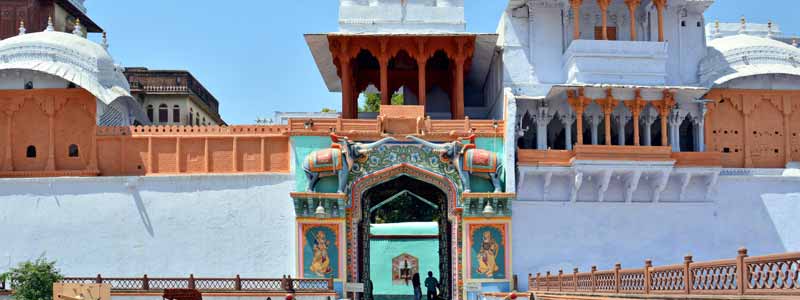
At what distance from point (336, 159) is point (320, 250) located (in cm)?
203

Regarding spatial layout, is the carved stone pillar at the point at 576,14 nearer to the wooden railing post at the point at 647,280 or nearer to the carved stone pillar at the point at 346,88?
the carved stone pillar at the point at 346,88

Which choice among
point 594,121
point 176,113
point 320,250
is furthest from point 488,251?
point 176,113

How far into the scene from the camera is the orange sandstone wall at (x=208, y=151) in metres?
23.9

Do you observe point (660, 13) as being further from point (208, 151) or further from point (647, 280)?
point (647, 280)

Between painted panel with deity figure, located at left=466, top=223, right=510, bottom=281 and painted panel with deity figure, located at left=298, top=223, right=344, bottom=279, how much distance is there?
2.88 meters

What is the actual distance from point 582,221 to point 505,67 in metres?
4.08

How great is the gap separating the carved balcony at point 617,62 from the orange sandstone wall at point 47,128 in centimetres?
1129

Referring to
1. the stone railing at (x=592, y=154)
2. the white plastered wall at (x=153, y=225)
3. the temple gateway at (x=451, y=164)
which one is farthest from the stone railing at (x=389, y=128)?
the white plastered wall at (x=153, y=225)

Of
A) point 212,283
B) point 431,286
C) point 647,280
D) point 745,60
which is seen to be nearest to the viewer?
point 647,280

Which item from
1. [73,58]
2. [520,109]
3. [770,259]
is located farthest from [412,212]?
[770,259]

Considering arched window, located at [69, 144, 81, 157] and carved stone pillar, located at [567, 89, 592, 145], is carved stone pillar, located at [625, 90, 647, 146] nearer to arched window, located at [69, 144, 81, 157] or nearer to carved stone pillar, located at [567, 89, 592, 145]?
carved stone pillar, located at [567, 89, 592, 145]

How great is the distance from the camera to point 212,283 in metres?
22.5

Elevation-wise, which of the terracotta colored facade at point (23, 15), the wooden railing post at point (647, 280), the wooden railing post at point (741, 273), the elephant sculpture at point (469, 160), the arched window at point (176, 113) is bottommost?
the wooden railing post at point (647, 280)

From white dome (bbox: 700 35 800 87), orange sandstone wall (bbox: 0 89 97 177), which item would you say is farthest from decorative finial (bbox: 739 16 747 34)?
orange sandstone wall (bbox: 0 89 97 177)
